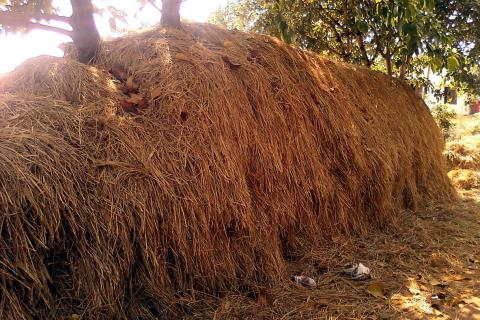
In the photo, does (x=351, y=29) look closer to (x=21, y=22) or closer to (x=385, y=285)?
(x=385, y=285)

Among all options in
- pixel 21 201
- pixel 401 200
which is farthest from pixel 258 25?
pixel 21 201

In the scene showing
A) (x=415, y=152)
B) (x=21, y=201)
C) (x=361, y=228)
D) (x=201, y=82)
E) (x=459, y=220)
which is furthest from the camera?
(x=415, y=152)

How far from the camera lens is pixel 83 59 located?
326cm

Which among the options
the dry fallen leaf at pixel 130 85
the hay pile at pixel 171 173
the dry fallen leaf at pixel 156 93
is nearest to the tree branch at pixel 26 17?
the hay pile at pixel 171 173

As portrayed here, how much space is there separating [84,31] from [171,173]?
1.58 metres

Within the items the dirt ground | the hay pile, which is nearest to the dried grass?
the dirt ground

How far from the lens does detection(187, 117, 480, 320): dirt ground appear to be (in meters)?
2.40

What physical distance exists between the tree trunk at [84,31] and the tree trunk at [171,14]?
0.74m

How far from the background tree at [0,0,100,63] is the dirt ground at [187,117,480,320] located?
2296 mm

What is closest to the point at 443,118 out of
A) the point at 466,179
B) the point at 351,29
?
the point at 466,179

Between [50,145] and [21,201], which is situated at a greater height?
[50,145]

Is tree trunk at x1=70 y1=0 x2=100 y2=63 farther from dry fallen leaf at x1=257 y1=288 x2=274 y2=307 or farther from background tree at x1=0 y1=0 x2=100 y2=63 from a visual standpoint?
dry fallen leaf at x1=257 y1=288 x2=274 y2=307

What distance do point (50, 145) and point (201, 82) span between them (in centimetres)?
123

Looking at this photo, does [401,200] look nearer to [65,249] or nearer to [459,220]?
[459,220]
